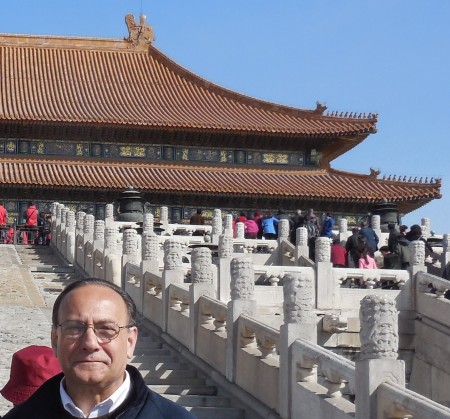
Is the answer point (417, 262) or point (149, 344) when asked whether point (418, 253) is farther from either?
point (149, 344)

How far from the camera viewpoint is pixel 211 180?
39.1 meters

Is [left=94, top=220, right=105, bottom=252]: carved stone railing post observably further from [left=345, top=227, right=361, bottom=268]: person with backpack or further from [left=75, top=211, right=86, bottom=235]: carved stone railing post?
[left=345, top=227, right=361, bottom=268]: person with backpack

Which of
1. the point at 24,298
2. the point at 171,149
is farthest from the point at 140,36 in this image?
the point at 24,298

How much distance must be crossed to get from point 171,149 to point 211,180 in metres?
2.20

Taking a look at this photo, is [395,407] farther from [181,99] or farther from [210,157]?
[181,99]

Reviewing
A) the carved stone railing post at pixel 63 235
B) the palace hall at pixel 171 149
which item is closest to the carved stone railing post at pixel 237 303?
the carved stone railing post at pixel 63 235

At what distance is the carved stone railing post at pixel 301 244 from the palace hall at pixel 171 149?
14.6 m

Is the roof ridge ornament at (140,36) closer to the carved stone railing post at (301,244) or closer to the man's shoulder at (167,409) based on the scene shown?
the carved stone railing post at (301,244)

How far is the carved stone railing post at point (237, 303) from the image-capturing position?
12491mm

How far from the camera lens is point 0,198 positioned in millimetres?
37125

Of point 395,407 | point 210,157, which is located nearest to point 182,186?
point 210,157

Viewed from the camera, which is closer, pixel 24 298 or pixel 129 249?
pixel 24 298

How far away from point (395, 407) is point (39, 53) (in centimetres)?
3823

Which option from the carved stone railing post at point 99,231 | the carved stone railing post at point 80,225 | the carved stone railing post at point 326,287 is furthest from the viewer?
the carved stone railing post at point 80,225
